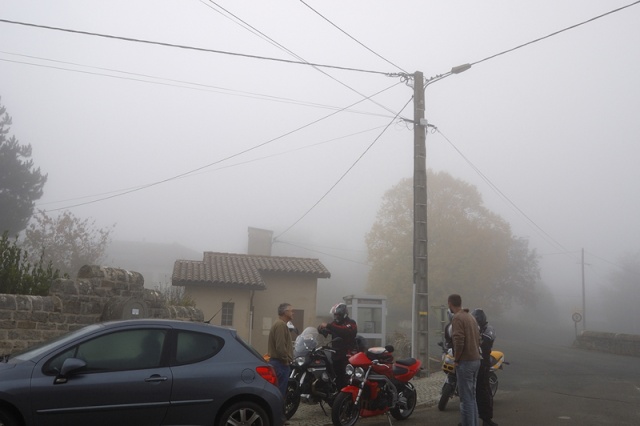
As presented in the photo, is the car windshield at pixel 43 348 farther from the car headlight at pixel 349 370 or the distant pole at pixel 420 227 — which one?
the distant pole at pixel 420 227

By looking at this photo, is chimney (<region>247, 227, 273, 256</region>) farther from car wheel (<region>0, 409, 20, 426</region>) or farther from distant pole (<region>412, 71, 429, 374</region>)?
car wheel (<region>0, 409, 20, 426</region>)

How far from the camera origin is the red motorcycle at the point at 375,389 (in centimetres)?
889

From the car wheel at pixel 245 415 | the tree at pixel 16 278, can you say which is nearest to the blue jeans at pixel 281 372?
the car wheel at pixel 245 415

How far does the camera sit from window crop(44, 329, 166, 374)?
6262mm

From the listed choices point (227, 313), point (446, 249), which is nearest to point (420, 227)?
point (227, 313)

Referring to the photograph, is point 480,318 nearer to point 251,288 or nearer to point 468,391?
point 468,391

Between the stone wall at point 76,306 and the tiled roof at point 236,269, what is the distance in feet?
31.2

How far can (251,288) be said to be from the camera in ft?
74.6

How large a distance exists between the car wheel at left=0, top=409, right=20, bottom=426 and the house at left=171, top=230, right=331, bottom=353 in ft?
51.3

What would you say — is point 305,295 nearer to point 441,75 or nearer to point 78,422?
point 441,75

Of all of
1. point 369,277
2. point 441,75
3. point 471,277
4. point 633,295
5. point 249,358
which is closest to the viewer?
point 249,358

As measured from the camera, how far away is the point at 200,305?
22.4 metres

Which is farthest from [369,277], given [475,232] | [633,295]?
[633,295]

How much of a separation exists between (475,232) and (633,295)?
34.1 m
